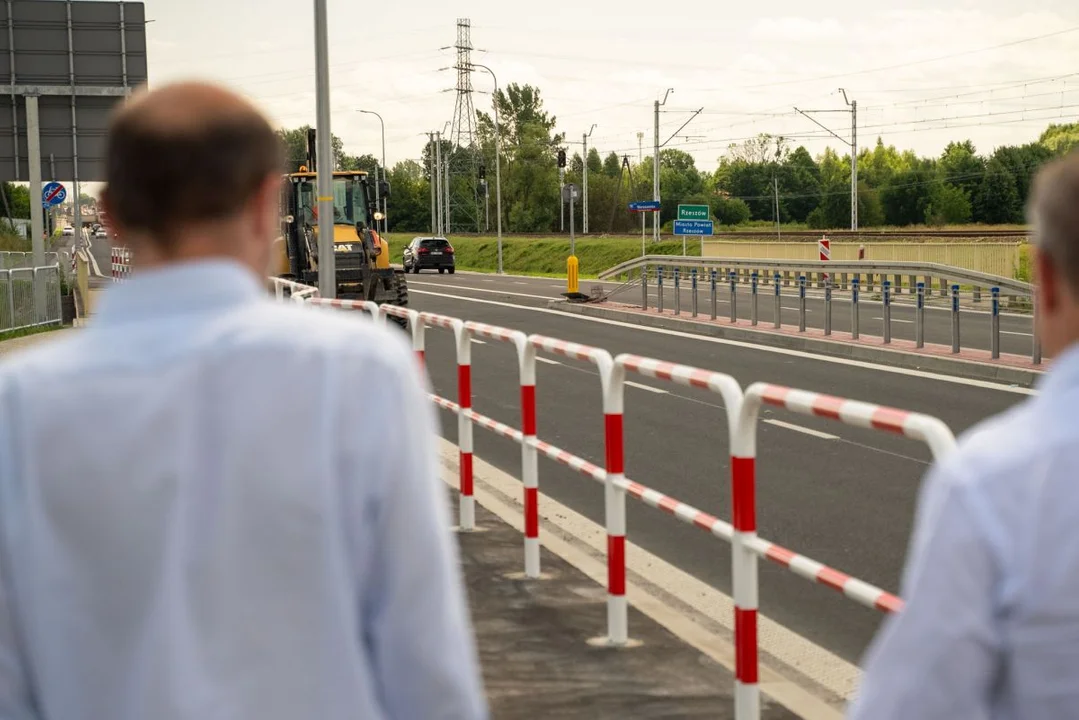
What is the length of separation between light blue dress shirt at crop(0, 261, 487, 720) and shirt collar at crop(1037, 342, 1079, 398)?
2.41ft

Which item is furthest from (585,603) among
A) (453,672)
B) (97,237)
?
(97,237)

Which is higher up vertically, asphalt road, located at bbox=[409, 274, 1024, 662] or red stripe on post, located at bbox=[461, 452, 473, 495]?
red stripe on post, located at bbox=[461, 452, 473, 495]

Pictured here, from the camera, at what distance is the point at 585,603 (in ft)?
22.7

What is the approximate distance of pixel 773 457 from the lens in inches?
465

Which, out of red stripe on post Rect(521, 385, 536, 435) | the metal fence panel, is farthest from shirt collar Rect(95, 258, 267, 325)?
the metal fence panel

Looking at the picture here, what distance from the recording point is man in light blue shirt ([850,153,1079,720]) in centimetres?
167

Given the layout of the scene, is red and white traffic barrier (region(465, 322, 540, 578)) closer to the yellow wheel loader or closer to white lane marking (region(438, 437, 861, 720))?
white lane marking (region(438, 437, 861, 720))

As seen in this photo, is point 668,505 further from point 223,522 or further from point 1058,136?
point 1058,136

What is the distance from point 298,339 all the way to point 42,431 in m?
0.32

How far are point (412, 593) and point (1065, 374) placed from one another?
2.61ft

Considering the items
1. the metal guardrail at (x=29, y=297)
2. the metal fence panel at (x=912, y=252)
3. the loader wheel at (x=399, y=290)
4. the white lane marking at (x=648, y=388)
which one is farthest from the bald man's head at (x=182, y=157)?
the metal fence panel at (x=912, y=252)

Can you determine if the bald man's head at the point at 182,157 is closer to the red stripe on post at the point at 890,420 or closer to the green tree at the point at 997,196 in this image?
the red stripe on post at the point at 890,420

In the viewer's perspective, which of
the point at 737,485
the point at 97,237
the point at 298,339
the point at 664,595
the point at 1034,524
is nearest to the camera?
the point at 1034,524

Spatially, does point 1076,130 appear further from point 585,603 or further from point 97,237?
point 585,603
